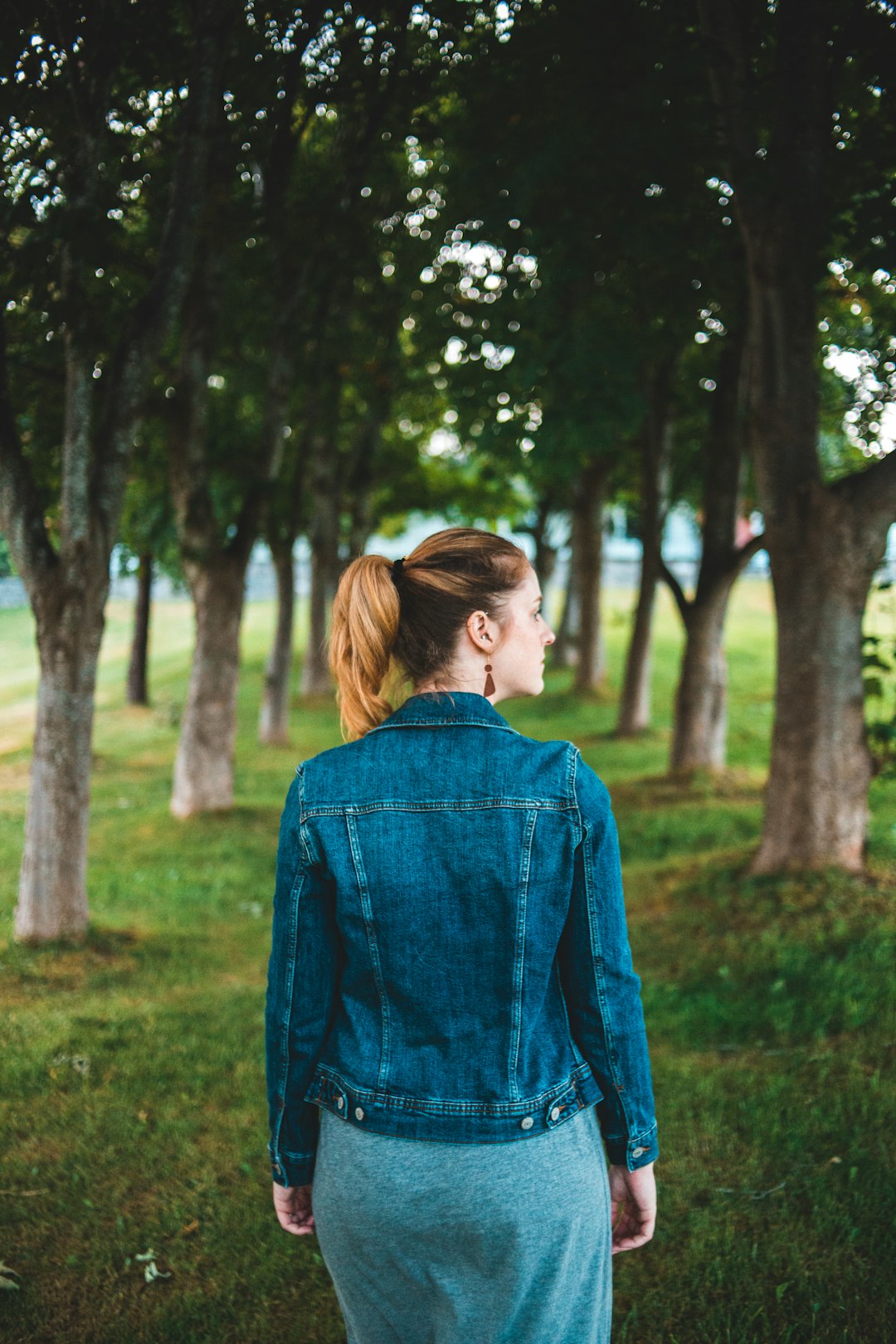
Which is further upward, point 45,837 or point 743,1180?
point 45,837

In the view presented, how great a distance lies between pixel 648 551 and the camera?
14531mm

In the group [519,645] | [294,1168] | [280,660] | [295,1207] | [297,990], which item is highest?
[519,645]

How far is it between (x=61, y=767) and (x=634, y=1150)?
5.46m

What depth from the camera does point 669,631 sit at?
31.7m

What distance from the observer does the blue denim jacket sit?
1.96 metres

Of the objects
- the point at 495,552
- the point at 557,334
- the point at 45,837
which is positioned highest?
the point at 557,334

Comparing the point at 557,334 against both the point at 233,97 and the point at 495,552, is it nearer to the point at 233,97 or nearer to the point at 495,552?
the point at 233,97

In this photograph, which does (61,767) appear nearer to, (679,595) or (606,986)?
(606,986)

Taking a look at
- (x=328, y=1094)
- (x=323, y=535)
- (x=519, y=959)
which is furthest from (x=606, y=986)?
(x=323, y=535)

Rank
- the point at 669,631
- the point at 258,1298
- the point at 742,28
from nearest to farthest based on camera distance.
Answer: the point at 258,1298
the point at 742,28
the point at 669,631

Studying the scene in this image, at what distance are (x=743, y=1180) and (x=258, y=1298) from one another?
2.02 metres

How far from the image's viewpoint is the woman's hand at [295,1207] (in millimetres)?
2230

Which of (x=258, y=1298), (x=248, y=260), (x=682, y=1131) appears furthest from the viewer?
(x=248, y=260)

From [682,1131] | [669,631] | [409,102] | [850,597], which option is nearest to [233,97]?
[409,102]
